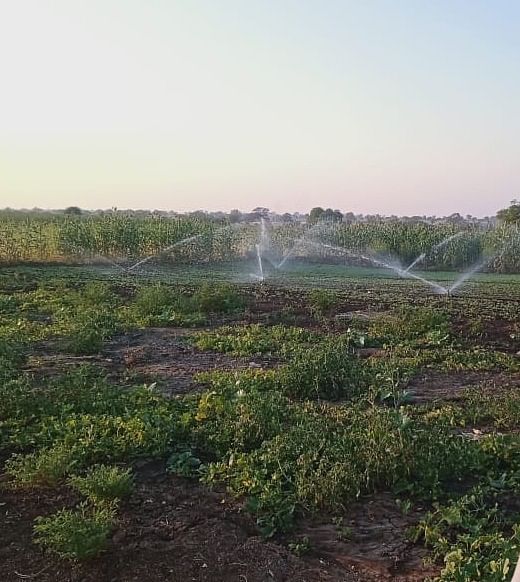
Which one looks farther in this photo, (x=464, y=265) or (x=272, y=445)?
(x=464, y=265)

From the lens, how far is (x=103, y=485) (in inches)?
148

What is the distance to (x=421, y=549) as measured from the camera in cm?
351

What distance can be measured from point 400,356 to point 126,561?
4.94 m

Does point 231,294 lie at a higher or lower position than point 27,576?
higher

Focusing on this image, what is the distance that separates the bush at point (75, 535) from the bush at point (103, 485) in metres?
0.31

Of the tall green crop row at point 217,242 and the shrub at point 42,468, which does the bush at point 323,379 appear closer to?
the shrub at point 42,468

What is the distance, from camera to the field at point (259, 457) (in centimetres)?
337

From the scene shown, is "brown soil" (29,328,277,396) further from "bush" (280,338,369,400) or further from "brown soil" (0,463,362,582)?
"brown soil" (0,463,362,582)

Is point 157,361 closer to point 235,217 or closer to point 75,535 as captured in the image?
point 75,535

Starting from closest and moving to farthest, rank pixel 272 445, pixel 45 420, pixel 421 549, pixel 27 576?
pixel 27 576, pixel 421 549, pixel 272 445, pixel 45 420

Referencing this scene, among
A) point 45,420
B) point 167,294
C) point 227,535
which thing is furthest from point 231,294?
point 227,535

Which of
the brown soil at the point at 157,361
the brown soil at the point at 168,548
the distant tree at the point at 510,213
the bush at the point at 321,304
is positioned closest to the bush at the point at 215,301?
the bush at the point at 321,304

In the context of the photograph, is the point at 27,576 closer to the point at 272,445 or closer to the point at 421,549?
the point at 272,445

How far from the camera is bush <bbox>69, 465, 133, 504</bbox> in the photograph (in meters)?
3.75
